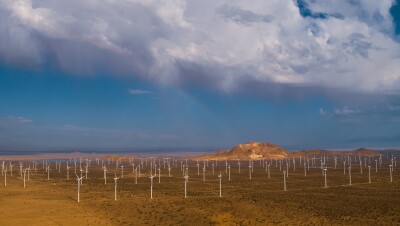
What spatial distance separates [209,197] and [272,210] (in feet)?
52.0

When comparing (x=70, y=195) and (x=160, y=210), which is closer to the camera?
(x=160, y=210)

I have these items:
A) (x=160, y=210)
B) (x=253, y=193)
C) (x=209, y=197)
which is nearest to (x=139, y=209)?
(x=160, y=210)

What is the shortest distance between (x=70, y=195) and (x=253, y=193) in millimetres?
31283

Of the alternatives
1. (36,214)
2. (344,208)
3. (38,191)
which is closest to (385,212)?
(344,208)

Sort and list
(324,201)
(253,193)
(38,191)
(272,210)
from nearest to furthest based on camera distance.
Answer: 1. (272,210)
2. (324,201)
3. (253,193)
4. (38,191)

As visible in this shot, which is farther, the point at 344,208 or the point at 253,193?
the point at 253,193

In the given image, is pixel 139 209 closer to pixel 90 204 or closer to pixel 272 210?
pixel 90 204

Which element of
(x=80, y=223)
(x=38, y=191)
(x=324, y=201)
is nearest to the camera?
(x=80, y=223)

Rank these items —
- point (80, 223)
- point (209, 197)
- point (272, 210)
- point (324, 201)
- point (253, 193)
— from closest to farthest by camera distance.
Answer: point (80, 223), point (272, 210), point (324, 201), point (209, 197), point (253, 193)

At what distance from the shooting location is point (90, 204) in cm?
6606

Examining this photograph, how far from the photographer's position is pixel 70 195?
78.6 metres

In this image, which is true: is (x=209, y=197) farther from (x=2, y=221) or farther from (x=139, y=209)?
(x=2, y=221)

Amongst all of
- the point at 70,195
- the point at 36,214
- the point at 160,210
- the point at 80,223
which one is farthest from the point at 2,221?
the point at 70,195

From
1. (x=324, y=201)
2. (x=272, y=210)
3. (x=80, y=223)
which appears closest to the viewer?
(x=80, y=223)
